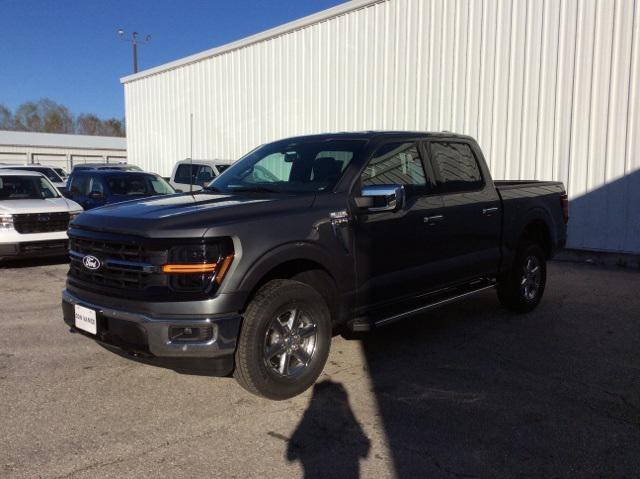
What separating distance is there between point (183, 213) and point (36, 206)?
682 centimetres

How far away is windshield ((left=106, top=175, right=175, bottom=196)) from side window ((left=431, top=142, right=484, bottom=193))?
21.9 ft

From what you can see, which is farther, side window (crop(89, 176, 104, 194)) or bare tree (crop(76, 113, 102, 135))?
bare tree (crop(76, 113, 102, 135))

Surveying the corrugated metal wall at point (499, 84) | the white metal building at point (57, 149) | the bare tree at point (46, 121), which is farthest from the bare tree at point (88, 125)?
the corrugated metal wall at point (499, 84)

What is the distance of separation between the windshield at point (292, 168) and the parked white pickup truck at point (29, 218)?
17.6ft

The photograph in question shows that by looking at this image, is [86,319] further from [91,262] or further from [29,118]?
[29,118]

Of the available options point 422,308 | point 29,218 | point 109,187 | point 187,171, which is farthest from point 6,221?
point 422,308

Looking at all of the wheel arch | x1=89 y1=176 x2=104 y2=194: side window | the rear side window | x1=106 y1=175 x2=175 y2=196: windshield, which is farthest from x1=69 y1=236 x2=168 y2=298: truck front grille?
the rear side window

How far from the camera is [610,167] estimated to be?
9.77 metres

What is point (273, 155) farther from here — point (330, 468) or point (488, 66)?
point (488, 66)

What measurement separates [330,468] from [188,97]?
17.9m

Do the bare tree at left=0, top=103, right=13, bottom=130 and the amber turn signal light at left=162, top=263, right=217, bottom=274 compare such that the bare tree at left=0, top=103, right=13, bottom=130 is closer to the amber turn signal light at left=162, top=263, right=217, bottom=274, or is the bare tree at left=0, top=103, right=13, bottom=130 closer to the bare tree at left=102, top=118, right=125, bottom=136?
the bare tree at left=102, top=118, right=125, bottom=136

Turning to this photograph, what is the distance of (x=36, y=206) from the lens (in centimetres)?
942

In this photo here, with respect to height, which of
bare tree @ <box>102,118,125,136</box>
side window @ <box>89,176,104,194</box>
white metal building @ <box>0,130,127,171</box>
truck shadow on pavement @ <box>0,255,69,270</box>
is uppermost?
bare tree @ <box>102,118,125,136</box>

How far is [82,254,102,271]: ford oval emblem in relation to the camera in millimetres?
3941
